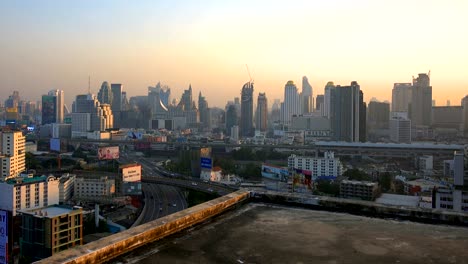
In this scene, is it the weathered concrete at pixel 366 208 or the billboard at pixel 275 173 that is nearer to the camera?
the weathered concrete at pixel 366 208

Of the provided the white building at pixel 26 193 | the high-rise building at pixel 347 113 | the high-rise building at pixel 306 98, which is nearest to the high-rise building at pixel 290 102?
the high-rise building at pixel 306 98

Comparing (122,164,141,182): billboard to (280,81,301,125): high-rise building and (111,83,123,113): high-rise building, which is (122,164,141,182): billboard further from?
(111,83,123,113): high-rise building

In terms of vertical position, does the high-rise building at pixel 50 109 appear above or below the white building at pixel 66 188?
Result: above

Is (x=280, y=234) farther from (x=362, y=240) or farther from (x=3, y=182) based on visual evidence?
(x=3, y=182)

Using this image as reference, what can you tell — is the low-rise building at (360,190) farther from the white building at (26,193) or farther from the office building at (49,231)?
the white building at (26,193)

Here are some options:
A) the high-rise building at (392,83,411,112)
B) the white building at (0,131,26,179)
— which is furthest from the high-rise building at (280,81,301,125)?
the white building at (0,131,26,179)

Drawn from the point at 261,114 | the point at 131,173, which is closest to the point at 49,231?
the point at 131,173

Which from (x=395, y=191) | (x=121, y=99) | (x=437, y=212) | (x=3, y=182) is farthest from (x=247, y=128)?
(x=437, y=212)
